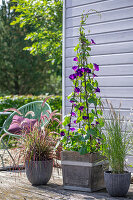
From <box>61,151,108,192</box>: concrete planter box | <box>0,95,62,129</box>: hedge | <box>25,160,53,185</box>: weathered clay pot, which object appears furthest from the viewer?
<box>0,95,62,129</box>: hedge

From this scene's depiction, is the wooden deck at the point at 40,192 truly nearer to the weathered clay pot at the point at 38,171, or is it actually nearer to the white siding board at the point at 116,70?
the weathered clay pot at the point at 38,171

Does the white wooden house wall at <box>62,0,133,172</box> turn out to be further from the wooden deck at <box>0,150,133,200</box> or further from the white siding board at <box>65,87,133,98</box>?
the wooden deck at <box>0,150,133,200</box>

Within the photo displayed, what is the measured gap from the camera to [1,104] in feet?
24.8

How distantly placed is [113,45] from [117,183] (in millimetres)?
1670

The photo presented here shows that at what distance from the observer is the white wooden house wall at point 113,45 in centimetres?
382

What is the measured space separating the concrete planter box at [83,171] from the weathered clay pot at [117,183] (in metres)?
0.20

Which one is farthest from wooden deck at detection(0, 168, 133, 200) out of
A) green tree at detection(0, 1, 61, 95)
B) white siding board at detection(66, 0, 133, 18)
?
green tree at detection(0, 1, 61, 95)

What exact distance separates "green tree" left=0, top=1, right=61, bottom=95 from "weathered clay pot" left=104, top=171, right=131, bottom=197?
13267 mm

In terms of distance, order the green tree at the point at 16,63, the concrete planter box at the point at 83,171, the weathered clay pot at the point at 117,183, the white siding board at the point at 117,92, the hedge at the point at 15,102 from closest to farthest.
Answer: the weathered clay pot at the point at 117,183
the concrete planter box at the point at 83,171
the white siding board at the point at 117,92
the hedge at the point at 15,102
the green tree at the point at 16,63

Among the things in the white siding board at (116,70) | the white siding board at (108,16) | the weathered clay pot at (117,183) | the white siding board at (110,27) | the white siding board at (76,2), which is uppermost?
the white siding board at (76,2)

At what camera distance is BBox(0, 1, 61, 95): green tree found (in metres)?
16.5

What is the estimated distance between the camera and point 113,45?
3953 millimetres

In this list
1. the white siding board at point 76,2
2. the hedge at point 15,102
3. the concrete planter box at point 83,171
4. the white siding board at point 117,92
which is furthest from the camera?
the hedge at point 15,102

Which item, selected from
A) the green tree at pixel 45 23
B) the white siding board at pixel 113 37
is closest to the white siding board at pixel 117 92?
the white siding board at pixel 113 37
